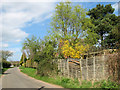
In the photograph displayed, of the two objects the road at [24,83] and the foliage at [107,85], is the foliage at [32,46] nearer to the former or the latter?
the road at [24,83]

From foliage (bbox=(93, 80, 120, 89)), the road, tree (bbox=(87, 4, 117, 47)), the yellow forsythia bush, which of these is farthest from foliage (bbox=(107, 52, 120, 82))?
tree (bbox=(87, 4, 117, 47))

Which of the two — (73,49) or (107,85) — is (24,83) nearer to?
(73,49)

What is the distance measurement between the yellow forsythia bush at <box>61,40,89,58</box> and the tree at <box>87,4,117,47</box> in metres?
7.68

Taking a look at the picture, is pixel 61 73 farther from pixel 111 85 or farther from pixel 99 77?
pixel 111 85

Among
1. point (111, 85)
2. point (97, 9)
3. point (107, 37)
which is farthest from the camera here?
point (97, 9)

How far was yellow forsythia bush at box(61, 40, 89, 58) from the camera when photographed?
55.7 feet

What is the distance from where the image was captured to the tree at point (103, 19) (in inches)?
947

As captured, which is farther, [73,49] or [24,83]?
[73,49]

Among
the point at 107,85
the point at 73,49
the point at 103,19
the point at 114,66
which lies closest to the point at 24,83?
the point at 73,49

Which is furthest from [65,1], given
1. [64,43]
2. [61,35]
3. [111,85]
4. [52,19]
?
[111,85]

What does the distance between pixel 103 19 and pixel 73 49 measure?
1052cm

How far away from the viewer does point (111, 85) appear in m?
7.93

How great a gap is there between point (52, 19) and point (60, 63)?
24.7 feet

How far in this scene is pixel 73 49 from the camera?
17250mm
